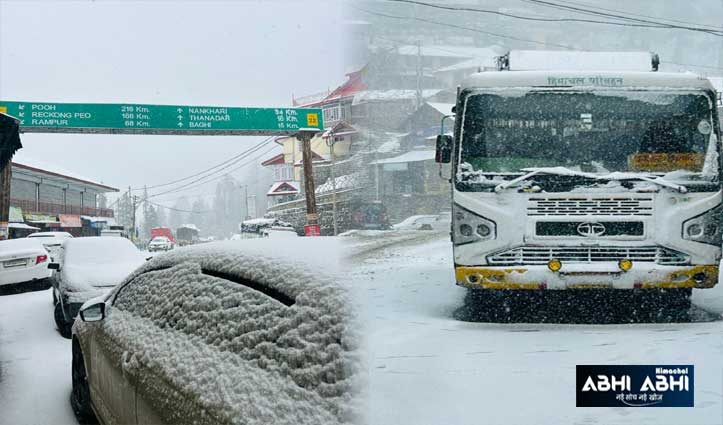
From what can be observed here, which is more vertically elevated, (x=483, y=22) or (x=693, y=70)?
(x=483, y=22)

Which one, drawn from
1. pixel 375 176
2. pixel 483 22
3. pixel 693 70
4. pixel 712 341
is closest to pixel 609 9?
pixel 693 70

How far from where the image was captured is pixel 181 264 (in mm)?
2578

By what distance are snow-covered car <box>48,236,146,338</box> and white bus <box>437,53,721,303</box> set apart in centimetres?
423

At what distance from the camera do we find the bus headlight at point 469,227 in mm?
3912

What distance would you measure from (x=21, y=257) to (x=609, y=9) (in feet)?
34.7

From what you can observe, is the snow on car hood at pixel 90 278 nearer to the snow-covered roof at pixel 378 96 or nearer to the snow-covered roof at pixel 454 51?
the snow-covered roof at pixel 454 51

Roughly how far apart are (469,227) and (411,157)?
721mm

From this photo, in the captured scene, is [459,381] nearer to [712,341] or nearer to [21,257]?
[712,341]

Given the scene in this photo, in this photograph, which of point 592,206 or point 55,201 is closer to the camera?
point 592,206

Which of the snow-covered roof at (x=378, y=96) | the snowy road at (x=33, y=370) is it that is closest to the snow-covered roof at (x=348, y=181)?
the snow-covered roof at (x=378, y=96)

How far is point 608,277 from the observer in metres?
3.22

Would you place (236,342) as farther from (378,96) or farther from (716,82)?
(716,82)

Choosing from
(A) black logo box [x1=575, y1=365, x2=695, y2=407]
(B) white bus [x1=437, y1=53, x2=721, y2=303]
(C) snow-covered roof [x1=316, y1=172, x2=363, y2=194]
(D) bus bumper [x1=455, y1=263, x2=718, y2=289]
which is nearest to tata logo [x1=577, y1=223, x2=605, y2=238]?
(B) white bus [x1=437, y1=53, x2=721, y2=303]

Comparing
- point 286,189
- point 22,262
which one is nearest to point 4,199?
point 22,262
